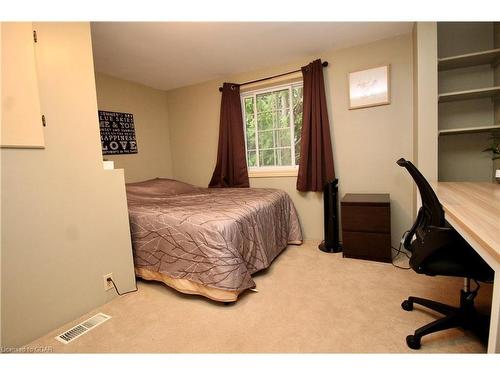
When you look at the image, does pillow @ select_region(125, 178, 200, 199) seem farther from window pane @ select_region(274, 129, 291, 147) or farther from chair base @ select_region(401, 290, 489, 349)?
chair base @ select_region(401, 290, 489, 349)

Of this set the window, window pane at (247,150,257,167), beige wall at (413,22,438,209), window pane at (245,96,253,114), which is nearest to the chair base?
beige wall at (413,22,438,209)

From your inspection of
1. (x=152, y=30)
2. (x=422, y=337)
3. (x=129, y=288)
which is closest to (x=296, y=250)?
(x=422, y=337)

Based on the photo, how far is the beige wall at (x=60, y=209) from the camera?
4.56 feet

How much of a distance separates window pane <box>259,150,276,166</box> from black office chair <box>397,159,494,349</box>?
206 centimetres

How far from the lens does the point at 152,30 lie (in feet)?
6.96

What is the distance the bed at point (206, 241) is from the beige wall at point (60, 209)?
0.78 ft

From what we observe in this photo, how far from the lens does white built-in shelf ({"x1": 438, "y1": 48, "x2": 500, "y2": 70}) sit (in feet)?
6.30

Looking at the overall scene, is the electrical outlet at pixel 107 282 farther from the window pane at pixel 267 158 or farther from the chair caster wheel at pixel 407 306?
the window pane at pixel 267 158

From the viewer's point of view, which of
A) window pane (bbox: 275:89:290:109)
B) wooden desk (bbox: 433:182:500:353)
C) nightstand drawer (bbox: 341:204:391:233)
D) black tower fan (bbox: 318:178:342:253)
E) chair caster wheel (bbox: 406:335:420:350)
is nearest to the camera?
wooden desk (bbox: 433:182:500:353)

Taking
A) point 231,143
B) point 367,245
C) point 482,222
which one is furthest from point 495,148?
point 231,143

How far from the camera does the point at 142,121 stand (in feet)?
11.4

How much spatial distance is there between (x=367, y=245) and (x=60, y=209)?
8.26 ft

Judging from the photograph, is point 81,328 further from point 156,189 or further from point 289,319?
point 156,189
